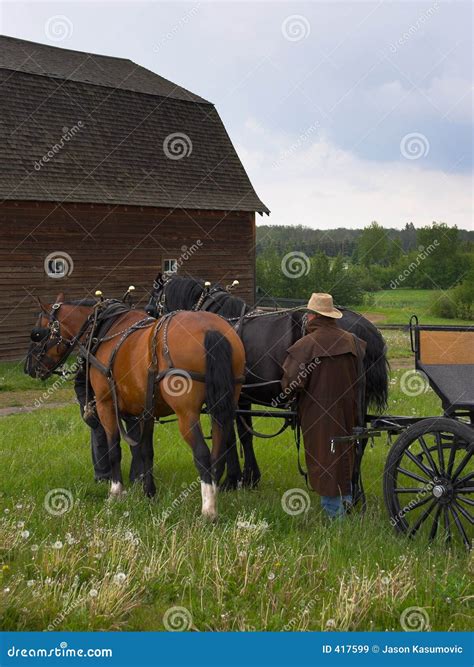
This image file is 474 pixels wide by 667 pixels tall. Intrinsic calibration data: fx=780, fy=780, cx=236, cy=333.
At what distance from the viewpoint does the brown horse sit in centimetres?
674

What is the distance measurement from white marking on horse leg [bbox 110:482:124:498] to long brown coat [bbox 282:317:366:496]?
1.84 metres

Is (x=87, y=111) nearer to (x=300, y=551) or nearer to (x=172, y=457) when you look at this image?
(x=172, y=457)

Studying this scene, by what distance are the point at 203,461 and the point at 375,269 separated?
56605mm

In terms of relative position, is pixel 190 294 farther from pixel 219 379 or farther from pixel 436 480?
pixel 436 480

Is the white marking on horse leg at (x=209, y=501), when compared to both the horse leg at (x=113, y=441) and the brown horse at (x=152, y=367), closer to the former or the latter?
the brown horse at (x=152, y=367)

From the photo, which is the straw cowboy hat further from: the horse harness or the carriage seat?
the horse harness

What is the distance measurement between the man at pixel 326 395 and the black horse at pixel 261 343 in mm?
846

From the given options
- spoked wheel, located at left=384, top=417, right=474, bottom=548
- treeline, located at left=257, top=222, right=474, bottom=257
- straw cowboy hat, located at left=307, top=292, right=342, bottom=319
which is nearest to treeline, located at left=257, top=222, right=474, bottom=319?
treeline, located at left=257, top=222, right=474, bottom=257

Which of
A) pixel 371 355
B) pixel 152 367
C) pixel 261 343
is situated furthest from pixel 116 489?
pixel 371 355

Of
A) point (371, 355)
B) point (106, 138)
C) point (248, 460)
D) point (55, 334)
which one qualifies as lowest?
point (248, 460)

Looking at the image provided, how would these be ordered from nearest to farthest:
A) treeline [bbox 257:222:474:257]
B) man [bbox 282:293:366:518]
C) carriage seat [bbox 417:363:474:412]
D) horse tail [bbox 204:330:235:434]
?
carriage seat [bbox 417:363:474:412] → man [bbox 282:293:366:518] → horse tail [bbox 204:330:235:434] → treeline [bbox 257:222:474:257]

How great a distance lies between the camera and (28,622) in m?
4.61

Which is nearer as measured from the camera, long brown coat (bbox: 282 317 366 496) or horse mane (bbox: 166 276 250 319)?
long brown coat (bbox: 282 317 366 496)

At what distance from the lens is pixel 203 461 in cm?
662
